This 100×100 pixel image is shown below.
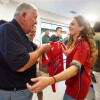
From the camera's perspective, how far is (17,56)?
0.72m

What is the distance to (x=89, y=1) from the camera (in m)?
4.25

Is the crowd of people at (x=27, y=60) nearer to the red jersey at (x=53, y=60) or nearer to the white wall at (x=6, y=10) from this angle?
the red jersey at (x=53, y=60)

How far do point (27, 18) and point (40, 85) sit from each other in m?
0.62

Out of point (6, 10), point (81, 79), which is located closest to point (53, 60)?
point (81, 79)

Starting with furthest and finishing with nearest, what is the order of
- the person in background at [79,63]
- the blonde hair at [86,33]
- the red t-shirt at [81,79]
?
1. the blonde hair at [86,33]
2. the red t-shirt at [81,79]
3. the person in background at [79,63]

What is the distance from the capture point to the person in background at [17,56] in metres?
0.73

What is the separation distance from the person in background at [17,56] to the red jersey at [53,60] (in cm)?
17

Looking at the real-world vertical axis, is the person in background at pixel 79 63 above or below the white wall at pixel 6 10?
below

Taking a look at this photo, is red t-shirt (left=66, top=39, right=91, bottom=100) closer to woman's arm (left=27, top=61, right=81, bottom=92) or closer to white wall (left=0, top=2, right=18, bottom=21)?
woman's arm (left=27, top=61, right=81, bottom=92)

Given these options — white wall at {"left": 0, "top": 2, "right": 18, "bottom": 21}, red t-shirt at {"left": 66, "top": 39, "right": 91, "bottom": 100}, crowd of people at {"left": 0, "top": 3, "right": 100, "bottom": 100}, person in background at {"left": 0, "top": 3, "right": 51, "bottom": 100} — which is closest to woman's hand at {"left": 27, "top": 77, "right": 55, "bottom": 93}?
crowd of people at {"left": 0, "top": 3, "right": 100, "bottom": 100}

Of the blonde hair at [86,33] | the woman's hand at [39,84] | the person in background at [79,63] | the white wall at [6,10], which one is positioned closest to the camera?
the woman's hand at [39,84]

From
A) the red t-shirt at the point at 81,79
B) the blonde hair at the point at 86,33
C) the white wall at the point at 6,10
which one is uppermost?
the white wall at the point at 6,10

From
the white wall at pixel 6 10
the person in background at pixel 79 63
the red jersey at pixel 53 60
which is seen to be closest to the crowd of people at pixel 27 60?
the person in background at pixel 79 63

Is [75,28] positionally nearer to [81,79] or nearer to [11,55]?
[81,79]
